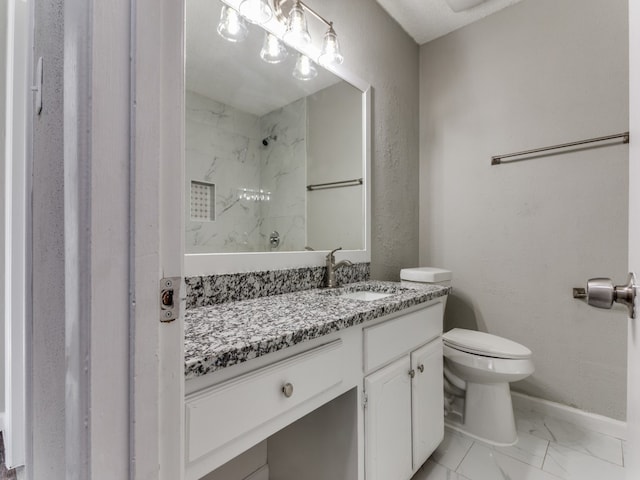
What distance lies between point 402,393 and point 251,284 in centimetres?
70

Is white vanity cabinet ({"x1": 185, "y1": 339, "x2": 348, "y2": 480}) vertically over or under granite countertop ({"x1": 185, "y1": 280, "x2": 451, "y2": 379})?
under

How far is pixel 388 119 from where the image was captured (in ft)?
6.42

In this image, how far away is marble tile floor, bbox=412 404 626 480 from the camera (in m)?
1.36

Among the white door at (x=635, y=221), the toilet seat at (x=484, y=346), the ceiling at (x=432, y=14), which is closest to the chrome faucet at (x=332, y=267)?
the toilet seat at (x=484, y=346)

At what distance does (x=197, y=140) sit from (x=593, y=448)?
2.28 metres

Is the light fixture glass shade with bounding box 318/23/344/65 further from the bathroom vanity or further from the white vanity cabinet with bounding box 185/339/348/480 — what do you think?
the white vanity cabinet with bounding box 185/339/348/480

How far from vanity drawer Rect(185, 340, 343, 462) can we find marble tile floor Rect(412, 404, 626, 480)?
95 cm

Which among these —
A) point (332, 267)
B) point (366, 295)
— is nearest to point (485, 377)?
point (366, 295)

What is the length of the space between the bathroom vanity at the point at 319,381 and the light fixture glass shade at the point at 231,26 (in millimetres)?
1011

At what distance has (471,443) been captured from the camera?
1584mm

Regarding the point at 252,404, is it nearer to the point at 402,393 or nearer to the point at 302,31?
the point at 402,393

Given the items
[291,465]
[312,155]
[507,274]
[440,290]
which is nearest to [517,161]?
[507,274]

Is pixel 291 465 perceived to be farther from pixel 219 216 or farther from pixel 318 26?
pixel 318 26

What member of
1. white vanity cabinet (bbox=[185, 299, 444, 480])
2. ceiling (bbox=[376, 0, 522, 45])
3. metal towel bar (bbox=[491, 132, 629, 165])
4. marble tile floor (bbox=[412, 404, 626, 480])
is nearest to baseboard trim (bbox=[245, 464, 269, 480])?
white vanity cabinet (bbox=[185, 299, 444, 480])
